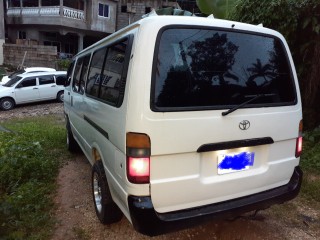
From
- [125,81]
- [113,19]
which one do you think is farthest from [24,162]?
[113,19]

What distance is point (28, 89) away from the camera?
14.1 meters

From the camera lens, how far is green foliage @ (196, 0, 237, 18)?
657 cm

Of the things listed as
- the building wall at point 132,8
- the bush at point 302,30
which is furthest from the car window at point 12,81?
the building wall at point 132,8

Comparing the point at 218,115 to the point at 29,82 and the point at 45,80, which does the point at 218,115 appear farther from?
the point at 45,80

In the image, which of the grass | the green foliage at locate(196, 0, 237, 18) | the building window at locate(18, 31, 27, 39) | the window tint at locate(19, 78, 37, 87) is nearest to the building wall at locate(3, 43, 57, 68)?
the building window at locate(18, 31, 27, 39)

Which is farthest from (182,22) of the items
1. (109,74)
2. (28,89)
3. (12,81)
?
(12,81)

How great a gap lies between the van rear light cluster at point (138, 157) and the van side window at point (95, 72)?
1173 millimetres

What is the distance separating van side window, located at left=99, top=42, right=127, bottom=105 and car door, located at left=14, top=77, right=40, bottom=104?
1258 centimetres

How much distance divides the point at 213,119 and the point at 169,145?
416 millimetres

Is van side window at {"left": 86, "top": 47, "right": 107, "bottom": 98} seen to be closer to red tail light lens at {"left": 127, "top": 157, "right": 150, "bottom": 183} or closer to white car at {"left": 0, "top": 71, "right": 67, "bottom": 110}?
red tail light lens at {"left": 127, "top": 157, "right": 150, "bottom": 183}

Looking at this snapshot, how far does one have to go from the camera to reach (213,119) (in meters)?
2.22

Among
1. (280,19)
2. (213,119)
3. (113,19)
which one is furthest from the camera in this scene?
(113,19)

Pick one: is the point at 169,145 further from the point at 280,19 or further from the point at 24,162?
the point at 280,19

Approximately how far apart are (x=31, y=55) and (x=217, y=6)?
1952 centimetres
